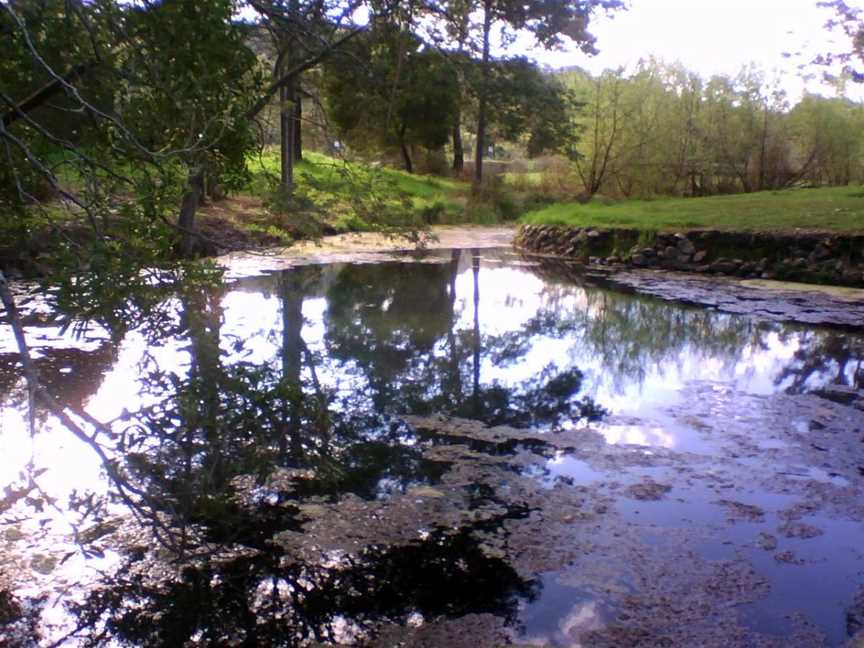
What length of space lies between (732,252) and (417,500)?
12.0 meters

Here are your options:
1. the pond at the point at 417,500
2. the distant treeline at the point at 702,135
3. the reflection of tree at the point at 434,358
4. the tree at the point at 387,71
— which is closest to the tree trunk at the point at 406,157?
the distant treeline at the point at 702,135

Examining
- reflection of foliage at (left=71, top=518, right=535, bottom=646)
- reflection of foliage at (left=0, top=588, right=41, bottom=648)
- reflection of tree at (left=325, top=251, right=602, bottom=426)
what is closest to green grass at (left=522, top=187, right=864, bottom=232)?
reflection of tree at (left=325, top=251, right=602, bottom=426)

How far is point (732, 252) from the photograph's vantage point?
15.5m

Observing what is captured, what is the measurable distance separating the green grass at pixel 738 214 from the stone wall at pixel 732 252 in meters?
0.29

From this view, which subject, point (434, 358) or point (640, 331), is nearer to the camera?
point (434, 358)

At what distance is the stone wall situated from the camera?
13727 mm

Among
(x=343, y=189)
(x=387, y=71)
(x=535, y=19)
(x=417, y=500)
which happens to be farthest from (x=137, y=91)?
(x=535, y=19)

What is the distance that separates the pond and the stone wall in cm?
573

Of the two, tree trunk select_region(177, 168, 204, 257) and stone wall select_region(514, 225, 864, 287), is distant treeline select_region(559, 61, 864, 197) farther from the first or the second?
tree trunk select_region(177, 168, 204, 257)

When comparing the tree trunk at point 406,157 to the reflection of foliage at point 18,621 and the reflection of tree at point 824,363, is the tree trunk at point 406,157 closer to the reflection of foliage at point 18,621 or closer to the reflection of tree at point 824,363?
the reflection of tree at point 824,363

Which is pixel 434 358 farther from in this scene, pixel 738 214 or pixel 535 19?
pixel 738 214

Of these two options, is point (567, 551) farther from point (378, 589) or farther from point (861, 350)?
point (861, 350)

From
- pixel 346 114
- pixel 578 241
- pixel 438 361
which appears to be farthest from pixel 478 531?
pixel 346 114

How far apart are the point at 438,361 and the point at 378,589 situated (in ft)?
17.1
